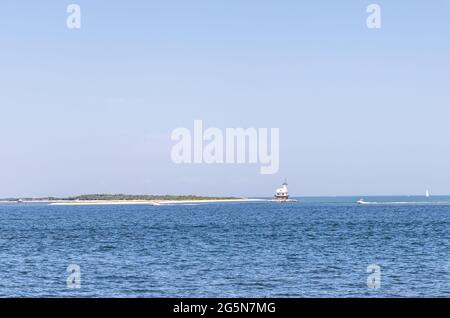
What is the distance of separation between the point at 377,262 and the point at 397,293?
19.4 m

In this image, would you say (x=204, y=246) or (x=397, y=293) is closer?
(x=397, y=293)

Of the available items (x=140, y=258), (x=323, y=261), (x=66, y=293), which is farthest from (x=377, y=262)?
(x=66, y=293)

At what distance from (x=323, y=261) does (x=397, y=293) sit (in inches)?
729

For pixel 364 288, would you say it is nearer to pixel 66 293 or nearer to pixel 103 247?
pixel 66 293
